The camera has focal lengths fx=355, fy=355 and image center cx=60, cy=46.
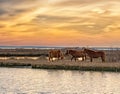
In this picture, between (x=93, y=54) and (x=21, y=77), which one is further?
(x=93, y=54)

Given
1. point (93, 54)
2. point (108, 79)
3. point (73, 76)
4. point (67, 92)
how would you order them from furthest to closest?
point (93, 54)
point (73, 76)
point (108, 79)
point (67, 92)

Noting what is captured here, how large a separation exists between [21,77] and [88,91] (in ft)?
33.5

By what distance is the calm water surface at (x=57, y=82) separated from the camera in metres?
25.1

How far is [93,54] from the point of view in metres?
46.3

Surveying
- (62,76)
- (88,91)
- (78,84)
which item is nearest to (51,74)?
(62,76)

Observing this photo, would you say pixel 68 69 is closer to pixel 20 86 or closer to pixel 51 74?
pixel 51 74

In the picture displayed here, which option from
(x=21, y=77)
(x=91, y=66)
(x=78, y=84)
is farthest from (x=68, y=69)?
(x=78, y=84)

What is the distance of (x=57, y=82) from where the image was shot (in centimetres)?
3033

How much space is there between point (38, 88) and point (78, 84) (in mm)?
3722

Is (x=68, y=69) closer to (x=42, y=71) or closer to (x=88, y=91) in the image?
(x=42, y=71)

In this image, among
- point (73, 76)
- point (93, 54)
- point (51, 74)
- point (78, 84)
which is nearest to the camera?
point (78, 84)

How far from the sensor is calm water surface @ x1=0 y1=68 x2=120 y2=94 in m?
25.1

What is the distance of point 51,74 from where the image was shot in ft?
116

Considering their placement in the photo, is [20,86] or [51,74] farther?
[51,74]
